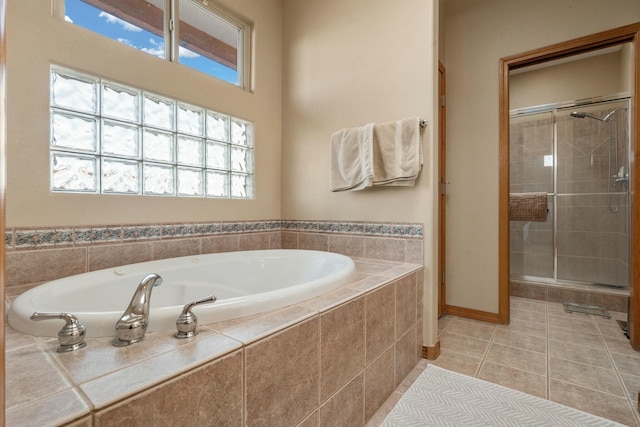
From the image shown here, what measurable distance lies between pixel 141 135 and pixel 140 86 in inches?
10.4

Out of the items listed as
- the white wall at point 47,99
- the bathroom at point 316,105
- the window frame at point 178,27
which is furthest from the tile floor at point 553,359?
the window frame at point 178,27

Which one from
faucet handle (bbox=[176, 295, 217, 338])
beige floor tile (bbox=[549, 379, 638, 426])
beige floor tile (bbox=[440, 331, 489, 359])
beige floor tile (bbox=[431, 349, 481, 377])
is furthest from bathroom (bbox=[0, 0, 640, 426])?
faucet handle (bbox=[176, 295, 217, 338])

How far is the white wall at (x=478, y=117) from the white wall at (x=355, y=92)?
84cm

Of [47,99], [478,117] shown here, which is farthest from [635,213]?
[47,99]

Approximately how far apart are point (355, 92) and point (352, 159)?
493mm

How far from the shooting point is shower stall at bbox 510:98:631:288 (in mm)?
2836

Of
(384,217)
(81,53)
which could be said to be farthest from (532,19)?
(81,53)

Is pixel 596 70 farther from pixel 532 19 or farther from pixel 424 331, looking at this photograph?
pixel 424 331

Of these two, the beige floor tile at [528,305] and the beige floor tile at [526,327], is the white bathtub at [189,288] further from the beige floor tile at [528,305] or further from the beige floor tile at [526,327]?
the beige floor tile at [528,305]

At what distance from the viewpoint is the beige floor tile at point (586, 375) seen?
1.44m

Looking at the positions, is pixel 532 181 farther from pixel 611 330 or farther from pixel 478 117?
pixel 611 330

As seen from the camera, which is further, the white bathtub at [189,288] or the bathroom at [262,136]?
the bathroom at [262,136]

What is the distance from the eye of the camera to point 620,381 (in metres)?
1.48

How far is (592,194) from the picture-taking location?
9.81 feet
